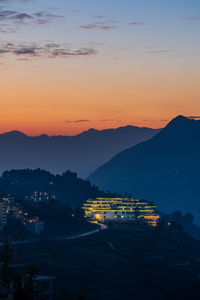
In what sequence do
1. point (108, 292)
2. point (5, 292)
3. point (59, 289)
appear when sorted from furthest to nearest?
point (108, 292)
point (59, 289)
point (5, 292)

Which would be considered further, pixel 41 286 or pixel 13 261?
pixel 13 261

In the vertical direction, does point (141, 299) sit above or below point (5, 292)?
below

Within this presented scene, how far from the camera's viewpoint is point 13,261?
654ft

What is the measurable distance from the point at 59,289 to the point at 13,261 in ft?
64.8

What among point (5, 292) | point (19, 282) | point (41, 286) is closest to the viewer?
point (5, 292)

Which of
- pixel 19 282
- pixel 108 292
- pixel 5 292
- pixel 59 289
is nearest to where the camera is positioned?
pixel 5 292

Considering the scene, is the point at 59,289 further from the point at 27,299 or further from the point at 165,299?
the point at 27,299

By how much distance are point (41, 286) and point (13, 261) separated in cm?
3621

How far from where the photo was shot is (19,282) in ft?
270

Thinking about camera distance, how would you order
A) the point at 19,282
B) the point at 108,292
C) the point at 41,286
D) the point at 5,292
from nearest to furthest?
the point at 5,292
the point at 19,282
the point at 41,286
the point at 108,292

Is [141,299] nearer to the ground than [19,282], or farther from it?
nearer to the ground

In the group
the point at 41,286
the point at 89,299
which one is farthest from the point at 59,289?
the point at 41,286

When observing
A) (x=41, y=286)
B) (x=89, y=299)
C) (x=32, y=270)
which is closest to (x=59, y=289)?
(x=89, y=299)

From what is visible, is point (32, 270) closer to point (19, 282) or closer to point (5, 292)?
point (19, 282)
